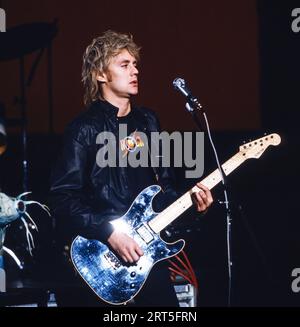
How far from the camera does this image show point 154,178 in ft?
11.6

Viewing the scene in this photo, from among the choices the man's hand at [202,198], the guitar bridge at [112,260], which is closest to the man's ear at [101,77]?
the man's hand at [202,198]

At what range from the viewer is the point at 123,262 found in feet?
11.0

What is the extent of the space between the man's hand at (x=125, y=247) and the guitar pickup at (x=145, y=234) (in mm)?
87

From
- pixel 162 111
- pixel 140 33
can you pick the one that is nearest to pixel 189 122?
pixel 162 111

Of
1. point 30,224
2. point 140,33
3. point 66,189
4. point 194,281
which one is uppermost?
point 140,33

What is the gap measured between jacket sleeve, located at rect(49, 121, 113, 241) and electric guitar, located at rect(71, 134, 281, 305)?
0.21 ft

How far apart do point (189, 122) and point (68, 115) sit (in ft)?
3.09

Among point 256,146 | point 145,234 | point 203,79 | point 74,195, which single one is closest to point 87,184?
point 74,195

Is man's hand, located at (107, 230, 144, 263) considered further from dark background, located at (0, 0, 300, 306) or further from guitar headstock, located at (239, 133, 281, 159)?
dark background, located at (0, 0, 300, 306)

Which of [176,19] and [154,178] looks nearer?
[154,178]

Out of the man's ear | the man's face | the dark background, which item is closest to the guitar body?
the man's face

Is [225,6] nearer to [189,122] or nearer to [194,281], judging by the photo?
[189,122]
